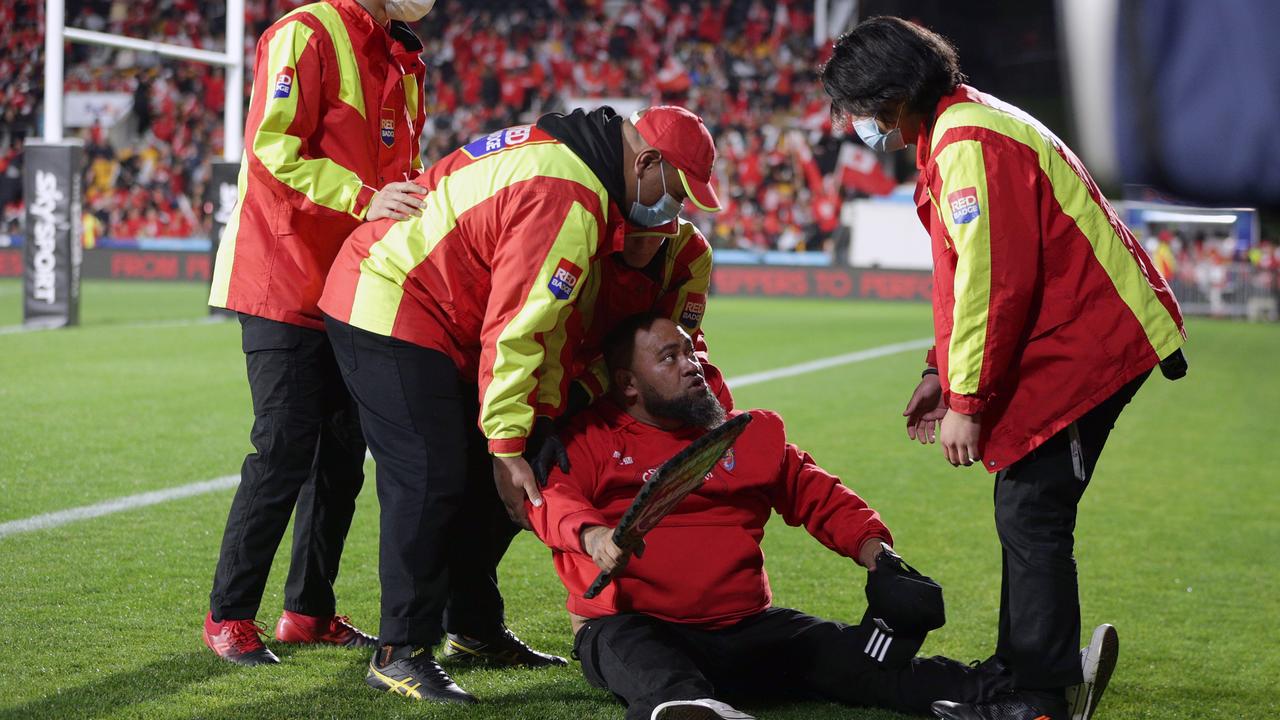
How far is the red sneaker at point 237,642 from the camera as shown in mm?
3682

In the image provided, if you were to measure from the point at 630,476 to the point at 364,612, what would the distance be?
49.5 inches

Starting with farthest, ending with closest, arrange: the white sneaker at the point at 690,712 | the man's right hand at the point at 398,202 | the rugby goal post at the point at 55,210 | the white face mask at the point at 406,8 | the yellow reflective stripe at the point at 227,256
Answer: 1. the rugby goal post at the point at 55,210
2. the white face mask at the point at 406,8
3. the yellow reflective stripe at the point at 227,256
4. the man's right hand at the point at 398,202
5. the white sneaker at the point at 690,712

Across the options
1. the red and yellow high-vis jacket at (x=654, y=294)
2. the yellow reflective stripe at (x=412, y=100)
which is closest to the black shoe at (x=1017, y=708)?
the red and yellow high-vis jacket at (x=654, y=294)

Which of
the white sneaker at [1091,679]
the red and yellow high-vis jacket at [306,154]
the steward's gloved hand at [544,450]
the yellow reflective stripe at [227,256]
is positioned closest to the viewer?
the white sneaker at [1091,679]

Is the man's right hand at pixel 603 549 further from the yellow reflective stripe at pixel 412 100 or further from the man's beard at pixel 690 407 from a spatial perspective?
the yellow reflective stripe at pixel 412 100

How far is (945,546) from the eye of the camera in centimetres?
565

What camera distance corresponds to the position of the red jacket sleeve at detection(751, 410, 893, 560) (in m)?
3.54

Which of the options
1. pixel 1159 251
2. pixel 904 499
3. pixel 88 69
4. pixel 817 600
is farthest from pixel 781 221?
pixel 817 600

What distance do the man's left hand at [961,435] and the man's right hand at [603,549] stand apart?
0.78m

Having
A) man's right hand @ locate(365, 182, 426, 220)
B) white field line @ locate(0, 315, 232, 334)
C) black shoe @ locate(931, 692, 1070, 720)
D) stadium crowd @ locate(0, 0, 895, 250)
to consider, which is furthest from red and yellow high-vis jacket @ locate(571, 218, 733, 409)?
stadium crowd @ locate(0, 0, 895, 250)

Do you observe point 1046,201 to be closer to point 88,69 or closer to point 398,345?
point 398,345

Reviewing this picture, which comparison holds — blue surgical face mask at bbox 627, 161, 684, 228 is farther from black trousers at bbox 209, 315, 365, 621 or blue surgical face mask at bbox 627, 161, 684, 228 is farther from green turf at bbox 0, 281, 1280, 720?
green turf at bbox 0, 281, 1280, 720

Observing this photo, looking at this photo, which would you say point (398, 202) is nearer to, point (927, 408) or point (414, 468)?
point (414, 468)

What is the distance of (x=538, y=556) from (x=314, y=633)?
138 cm
